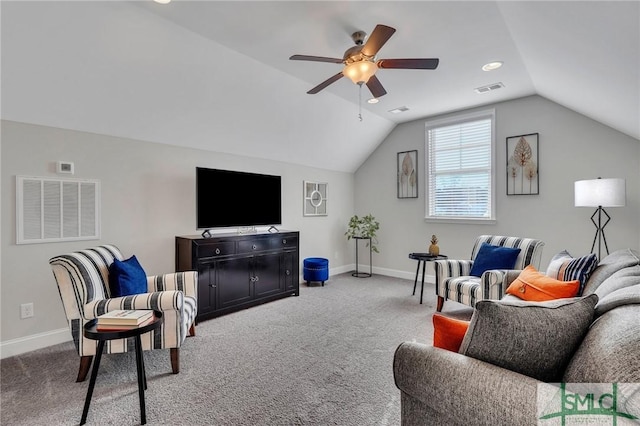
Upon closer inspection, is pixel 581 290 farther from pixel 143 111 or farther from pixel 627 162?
pixel 143 111

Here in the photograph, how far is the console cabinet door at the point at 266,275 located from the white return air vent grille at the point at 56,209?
1.73m

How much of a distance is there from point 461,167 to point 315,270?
110 inches

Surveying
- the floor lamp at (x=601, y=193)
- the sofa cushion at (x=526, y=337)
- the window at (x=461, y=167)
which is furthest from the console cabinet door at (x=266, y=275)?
the floor lamp at (x=601, y=193)

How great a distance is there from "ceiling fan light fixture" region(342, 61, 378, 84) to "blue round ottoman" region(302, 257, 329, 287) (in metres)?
3.09

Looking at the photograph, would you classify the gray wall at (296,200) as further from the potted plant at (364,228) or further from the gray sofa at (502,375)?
the gray sofa at (502,375)

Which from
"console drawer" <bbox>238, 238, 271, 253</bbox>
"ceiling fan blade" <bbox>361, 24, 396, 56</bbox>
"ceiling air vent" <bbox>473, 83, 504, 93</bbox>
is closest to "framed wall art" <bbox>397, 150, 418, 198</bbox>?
"ceiling air vent" <bbox>473, 83, 504, 93</bbox>

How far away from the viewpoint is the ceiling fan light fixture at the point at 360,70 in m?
2.43

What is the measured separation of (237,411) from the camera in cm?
190

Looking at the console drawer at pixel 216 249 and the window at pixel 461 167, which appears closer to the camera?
the console drawer at pixel 216 249

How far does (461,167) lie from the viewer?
4934 mm

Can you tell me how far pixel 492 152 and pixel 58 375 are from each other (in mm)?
5404

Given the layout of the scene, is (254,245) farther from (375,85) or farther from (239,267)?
(375,85)

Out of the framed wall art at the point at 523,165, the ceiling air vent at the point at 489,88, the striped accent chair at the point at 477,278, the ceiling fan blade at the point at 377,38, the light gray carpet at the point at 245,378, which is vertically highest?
the ceiling air vent at the point at 489,88

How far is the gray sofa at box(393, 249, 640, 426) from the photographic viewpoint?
36.2 inches
